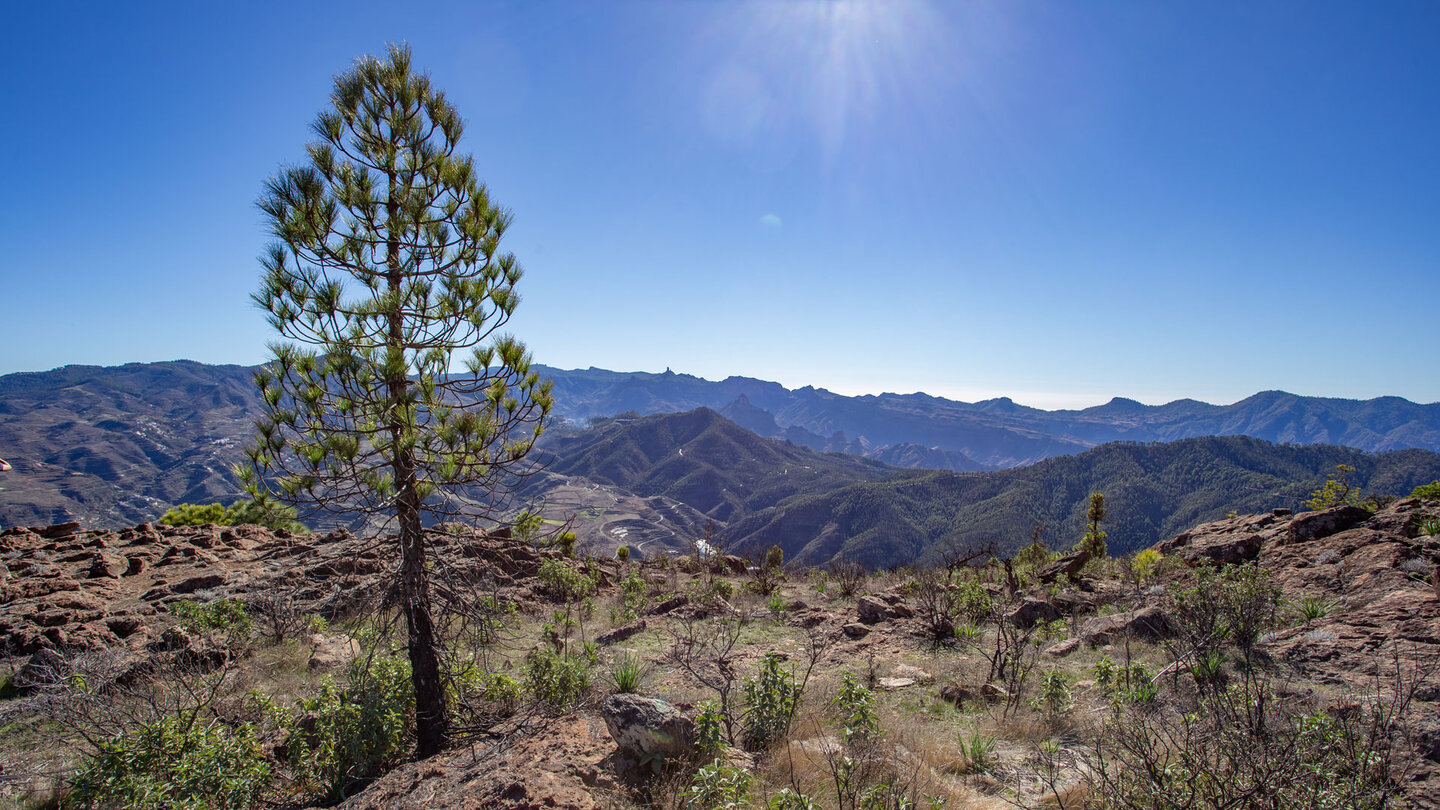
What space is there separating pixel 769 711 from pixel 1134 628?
717 cm

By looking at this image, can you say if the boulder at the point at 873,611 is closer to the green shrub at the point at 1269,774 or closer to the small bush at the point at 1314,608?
the small bush at the point at 1314,608

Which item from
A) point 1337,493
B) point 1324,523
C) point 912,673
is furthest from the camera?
point 1337,493

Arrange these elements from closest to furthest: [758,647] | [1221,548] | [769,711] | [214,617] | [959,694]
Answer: [769,711]
[959,694]
[214,617]
[758,647]
[1221,548]

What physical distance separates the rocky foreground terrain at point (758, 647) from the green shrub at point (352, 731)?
279mm

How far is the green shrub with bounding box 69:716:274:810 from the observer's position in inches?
152

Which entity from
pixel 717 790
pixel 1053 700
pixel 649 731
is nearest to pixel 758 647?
pixel 1053 700

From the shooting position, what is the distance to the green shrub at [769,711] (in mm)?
5395

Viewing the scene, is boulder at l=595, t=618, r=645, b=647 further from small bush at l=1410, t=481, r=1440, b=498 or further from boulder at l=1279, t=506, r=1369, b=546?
small bush at l=1410, t=481, r=1440, b=498

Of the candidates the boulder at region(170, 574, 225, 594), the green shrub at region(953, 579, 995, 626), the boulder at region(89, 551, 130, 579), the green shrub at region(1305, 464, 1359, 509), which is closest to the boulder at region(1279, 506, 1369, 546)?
the green shrub at region(1305, 464, 1359, 509)

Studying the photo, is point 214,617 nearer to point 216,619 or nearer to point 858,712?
point 216,619

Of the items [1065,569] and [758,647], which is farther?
[1065,569]

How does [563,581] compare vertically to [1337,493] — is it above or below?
below

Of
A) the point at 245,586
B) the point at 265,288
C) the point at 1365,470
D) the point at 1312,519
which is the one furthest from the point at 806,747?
the point at 1365,470

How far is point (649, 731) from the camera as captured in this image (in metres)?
4.70
